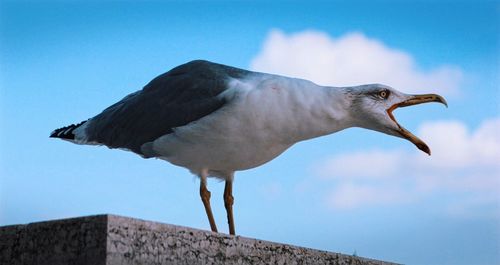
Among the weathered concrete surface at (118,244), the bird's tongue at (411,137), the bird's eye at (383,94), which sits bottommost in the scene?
the weathered concrete surface at (118,244)

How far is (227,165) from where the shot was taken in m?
6.34

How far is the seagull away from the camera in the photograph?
6125 mm

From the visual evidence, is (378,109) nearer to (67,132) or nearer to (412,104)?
(412,104)

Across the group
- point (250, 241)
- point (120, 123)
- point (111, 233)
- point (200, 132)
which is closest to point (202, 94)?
point (200, 132)

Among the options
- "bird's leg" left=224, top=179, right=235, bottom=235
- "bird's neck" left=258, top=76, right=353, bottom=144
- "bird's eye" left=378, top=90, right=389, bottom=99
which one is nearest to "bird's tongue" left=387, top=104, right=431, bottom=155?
"bird's eye" left=378, top=90, right=389, bottom=99

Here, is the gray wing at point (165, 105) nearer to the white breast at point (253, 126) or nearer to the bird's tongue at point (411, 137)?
the white breast at point (253, 126)

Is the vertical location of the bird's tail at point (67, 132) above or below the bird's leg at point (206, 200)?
above

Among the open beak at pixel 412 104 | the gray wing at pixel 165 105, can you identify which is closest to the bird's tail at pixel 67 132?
the gray wing at pixel 165 105

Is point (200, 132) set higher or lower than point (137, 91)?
lower

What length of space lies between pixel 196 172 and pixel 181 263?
196cm

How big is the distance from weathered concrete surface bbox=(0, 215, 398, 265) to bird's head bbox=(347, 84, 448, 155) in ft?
5.71

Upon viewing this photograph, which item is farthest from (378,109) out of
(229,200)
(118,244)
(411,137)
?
(118,244)

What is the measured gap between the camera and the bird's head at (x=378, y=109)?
21.0 ft

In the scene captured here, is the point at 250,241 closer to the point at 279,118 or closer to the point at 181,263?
the point at 181,263
